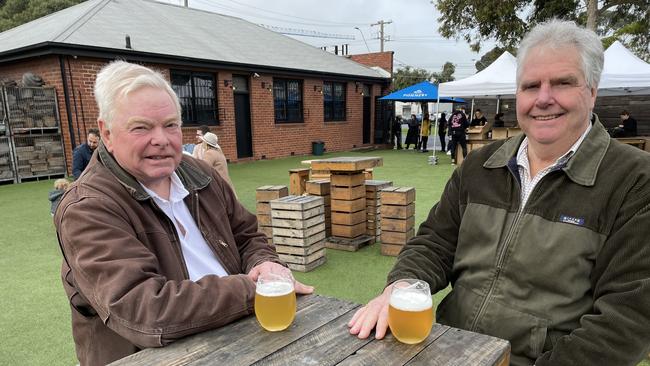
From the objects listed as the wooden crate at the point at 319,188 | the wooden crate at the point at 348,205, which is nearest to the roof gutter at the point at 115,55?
the wooden crate at the point at 319,188

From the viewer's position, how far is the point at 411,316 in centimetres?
118

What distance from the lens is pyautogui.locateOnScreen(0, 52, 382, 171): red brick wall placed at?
9508 millimetres

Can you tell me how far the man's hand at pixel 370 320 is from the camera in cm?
126

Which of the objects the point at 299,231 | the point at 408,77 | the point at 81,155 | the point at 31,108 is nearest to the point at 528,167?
the point at 299,231

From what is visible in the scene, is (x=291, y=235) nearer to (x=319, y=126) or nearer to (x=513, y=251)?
(x=513, y=251)

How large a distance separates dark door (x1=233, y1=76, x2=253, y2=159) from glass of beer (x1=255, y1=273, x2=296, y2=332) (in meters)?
12.3

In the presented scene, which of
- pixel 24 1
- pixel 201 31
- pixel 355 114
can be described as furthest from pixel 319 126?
pixel 24 1

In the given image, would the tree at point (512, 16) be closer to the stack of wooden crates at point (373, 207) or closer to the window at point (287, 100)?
the window at point (287, 100)

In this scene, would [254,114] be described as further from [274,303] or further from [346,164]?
[274,303]

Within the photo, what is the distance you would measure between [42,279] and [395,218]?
11.8 feet

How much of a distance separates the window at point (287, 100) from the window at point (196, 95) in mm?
2540

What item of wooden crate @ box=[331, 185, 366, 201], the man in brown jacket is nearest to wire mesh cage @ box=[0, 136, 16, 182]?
wooden crate @ box=[331, 185, 366, 201]

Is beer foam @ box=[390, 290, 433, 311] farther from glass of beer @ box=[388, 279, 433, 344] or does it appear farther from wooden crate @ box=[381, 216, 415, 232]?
wooden crate @ box=[381, 216, 415, 232]

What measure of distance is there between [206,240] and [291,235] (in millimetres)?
2605
